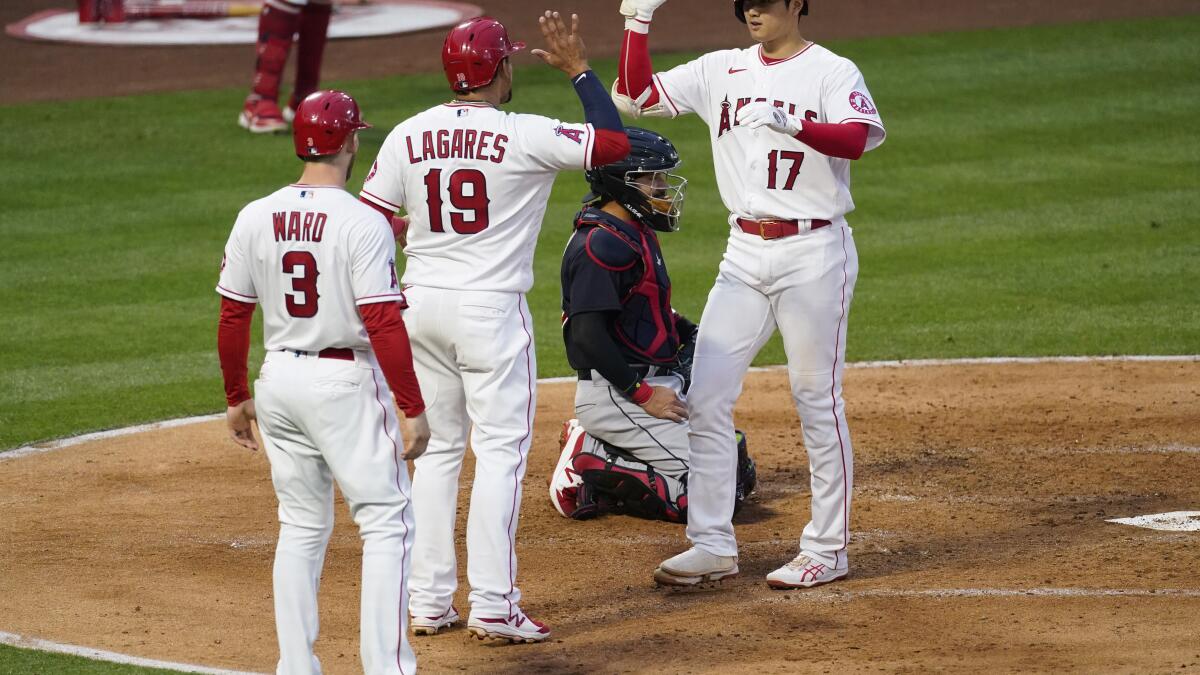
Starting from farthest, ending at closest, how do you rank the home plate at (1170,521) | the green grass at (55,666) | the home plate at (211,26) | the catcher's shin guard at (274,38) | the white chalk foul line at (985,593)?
the home plate at (211,26) → the catcher's shin guard at (274,38) → the home plate at (1170,521) → the white chalk foul line at (985,593) → the green grass at (55,666)

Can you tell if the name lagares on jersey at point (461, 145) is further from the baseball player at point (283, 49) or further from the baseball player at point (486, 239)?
the baseball player at point (283, 49)

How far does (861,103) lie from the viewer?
5734 mm

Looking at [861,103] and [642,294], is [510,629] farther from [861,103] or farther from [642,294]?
[861,103]

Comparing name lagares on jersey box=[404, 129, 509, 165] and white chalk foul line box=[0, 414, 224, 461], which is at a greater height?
name lagares on jersey box=[404, 129, 509, 165]

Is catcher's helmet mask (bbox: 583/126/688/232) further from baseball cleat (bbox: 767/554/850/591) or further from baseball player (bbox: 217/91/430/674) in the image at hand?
baseball player (bbox: 217/91/430/674)

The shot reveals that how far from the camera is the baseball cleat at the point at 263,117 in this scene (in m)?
14.9

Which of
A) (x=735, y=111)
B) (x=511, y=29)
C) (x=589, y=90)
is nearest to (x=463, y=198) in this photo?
(x=589, y=90)

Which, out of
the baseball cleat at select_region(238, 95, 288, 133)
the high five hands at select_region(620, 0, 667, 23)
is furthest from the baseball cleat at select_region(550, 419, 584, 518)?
the baseball cleat at select_region(238, 95, 288, 133)

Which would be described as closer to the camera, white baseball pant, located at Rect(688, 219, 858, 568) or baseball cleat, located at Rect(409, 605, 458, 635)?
baseball cleat, located at Rect(409, 605, 458, 635)

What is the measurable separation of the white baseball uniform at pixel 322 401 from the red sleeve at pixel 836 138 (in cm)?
158

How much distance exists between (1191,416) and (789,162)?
10.5ft

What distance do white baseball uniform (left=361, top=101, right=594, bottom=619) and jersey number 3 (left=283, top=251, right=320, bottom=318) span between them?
0.75 meters

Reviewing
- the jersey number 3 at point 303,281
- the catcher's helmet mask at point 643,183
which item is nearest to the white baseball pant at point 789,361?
the catcher's helmet mask at point 643,183

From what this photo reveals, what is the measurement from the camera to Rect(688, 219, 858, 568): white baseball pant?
5.84m
